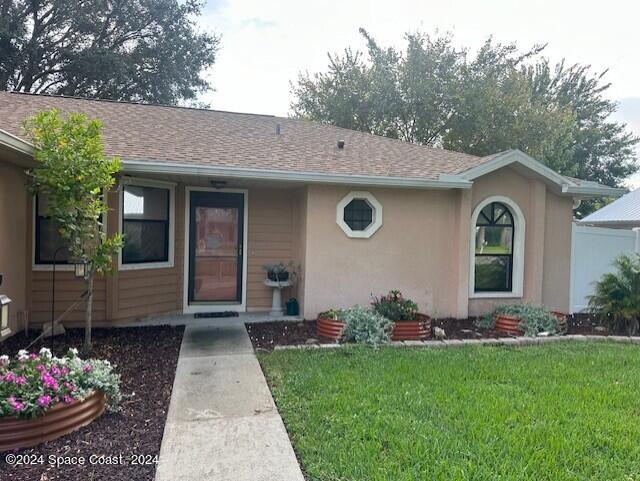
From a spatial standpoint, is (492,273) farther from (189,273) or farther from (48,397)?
(48,397)

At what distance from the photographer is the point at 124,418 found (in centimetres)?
340

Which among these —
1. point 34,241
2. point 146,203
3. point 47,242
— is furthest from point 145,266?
point 34,241

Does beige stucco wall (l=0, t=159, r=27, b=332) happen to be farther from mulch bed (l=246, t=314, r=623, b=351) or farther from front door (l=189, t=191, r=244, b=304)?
mulch bed (l=246, t=314, r=623, b=351)

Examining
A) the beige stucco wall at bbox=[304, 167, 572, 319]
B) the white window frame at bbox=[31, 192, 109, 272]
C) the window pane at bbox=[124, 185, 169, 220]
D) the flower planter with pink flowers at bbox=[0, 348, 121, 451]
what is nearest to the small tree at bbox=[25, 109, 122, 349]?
the white window frame at bbox=[31, 192, 109, 272]

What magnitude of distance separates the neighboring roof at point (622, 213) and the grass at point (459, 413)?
409 inches

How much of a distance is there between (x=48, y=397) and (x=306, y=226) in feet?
14.3

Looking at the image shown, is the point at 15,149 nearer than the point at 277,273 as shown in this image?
Yes

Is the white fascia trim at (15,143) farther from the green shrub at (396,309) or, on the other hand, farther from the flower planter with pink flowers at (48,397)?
the green shrub at (396,309)

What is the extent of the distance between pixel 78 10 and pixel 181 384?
693 inches

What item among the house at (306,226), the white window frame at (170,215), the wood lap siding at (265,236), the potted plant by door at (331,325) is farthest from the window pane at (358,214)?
the white window frame at (170,215)

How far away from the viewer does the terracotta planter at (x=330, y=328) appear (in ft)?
19.4

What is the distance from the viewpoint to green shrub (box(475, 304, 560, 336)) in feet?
21.0

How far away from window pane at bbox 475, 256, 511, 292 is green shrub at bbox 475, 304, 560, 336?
93 cm

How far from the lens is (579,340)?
614 cm
